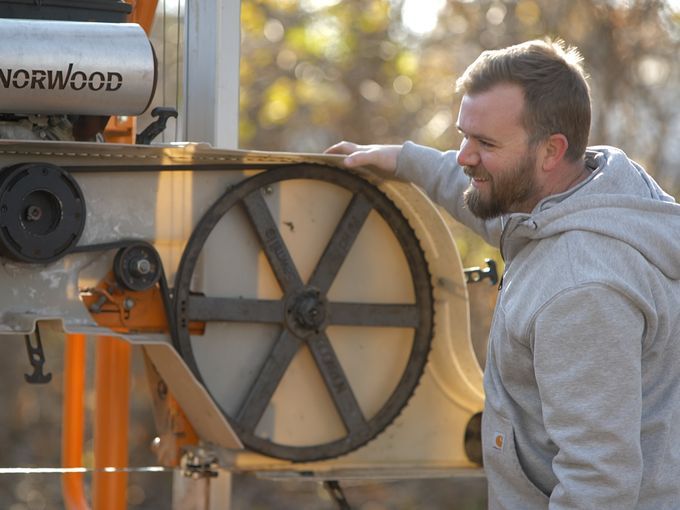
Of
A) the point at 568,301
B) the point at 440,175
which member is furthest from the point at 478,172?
the point at 440,175

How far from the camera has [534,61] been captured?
3.20 metres

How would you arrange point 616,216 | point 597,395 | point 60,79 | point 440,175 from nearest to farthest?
1. point 597,395
2. point 616,216
3. point 60,79
4. point 440,175

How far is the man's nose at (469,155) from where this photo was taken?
129 inches

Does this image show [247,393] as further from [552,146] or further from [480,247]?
[480,247]

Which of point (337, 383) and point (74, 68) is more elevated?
point (74, 68)

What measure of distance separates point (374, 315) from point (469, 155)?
113 centimetres

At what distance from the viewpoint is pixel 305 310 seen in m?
4.12

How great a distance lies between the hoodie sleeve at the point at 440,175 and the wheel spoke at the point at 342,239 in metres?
0.21

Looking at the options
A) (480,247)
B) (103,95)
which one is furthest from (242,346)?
(480,247)

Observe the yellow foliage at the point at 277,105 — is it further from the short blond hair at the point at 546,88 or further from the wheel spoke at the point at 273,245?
the short blond hair at the point at 546,88

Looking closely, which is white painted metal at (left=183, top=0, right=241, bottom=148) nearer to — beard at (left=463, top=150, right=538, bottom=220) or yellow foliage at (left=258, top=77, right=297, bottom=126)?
beard at (left=463, top=150, right=538, bottom=220)

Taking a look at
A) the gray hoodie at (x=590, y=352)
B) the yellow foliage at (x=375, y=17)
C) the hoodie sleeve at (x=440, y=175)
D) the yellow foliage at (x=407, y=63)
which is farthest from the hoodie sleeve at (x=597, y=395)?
the yellow foliage at (x=375, y=17)

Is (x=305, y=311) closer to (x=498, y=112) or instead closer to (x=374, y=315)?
(x=374, y=315)

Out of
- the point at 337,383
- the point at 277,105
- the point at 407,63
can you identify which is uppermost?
the point at 407,63
